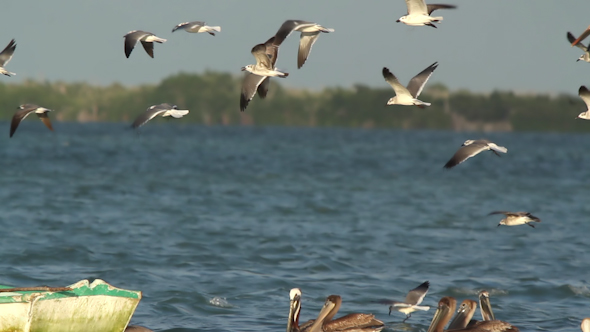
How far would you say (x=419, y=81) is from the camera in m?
12.6

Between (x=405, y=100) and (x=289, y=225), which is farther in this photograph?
(x=289, y=225)

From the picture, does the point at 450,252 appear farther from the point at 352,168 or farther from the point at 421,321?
the point at 352,168

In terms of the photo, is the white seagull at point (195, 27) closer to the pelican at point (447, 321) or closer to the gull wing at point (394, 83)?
the gull wing at point (394, 83)

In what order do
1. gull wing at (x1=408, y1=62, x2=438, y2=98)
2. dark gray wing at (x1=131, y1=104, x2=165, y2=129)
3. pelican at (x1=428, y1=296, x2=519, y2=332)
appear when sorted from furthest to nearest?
1. gull wing at (x1=408, y1=62, x2=438, y2=98)
2. dark gray wing at (x1=131, y1=104, x2=165, y2=129)
3. pelican at (x1=428, y1=296, x2=519, y2=332)

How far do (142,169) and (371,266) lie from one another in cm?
2474

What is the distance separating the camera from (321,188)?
107 ft

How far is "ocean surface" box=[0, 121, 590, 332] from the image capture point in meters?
13.0

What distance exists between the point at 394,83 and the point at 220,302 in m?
4.07

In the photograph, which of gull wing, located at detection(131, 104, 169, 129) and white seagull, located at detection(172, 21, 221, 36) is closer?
gull wing, located at detection(131, 104, 169, 129)

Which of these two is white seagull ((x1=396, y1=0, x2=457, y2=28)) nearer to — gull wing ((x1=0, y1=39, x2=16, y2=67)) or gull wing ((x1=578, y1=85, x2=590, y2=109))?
gull wing ((x1=578, y1=85, x2=590, y2=109))

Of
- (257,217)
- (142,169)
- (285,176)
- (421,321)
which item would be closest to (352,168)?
(285,176)

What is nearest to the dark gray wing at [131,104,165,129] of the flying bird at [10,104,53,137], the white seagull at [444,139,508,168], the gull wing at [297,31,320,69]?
the flying bird at [10,104,53,137]

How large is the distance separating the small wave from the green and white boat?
3169 mm

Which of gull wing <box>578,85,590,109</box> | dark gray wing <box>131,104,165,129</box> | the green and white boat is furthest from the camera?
gull wing <box>578,85,590,109</box>
